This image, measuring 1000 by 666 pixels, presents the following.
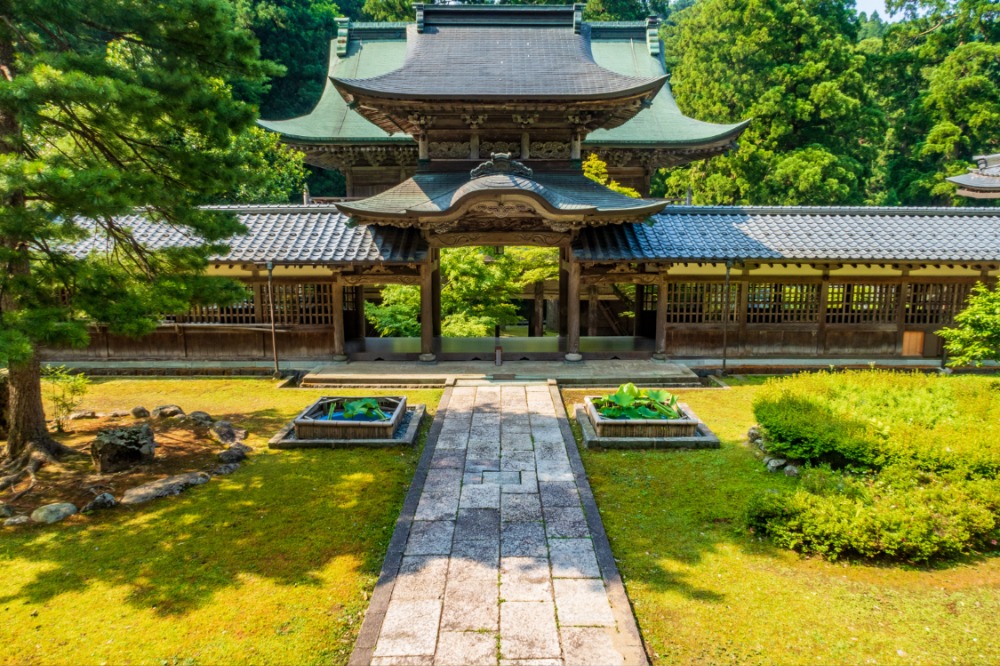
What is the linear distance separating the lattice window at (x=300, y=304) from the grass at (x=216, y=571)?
6.63 metres

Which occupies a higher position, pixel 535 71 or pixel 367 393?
pixel 535 71

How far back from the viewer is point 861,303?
14.9 meters

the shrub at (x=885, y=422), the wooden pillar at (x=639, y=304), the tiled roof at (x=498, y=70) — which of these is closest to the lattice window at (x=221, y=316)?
the tiled roof at (x=498, y=70)

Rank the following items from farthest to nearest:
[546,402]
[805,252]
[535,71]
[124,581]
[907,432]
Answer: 1. [535,71]
2. [805,252]
3. [546,402]
4. [907,432]
5. [124,581]

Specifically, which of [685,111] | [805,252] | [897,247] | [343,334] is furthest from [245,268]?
[685,111]

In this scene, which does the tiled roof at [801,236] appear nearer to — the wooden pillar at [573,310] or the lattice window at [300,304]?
the wooden pillar at [573,310]

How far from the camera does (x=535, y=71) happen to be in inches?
592

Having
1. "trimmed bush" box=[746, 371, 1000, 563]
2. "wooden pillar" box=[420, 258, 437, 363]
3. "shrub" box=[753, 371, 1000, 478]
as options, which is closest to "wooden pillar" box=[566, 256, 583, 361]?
"wooden pillar" box=[420, 258, 437, 363]

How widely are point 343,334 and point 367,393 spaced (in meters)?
2.69

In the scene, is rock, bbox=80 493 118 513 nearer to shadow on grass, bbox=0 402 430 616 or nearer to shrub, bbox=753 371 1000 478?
shadow on grass, bbox=0 402 430 616

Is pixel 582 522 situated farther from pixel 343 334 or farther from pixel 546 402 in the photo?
pixel 343 334

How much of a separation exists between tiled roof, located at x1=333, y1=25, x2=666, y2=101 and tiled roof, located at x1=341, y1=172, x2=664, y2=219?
2.08m

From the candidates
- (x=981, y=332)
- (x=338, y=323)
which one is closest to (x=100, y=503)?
(x=338, y=323)

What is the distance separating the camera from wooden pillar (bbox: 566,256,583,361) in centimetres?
1427
